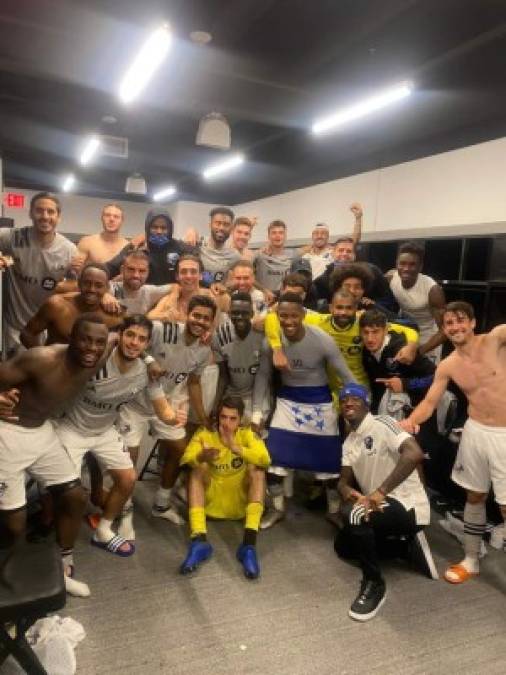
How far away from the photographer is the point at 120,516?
121 inches

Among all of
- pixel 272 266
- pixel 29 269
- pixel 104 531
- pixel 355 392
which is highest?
pixel 272 266

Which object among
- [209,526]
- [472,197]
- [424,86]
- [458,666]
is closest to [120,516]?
[209,526]

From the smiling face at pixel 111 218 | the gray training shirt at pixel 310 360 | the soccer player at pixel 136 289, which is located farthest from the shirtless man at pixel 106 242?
the gray training shirt at pixel 310 360

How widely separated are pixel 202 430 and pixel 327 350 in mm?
920

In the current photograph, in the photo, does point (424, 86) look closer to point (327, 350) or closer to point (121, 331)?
point (327, 350)

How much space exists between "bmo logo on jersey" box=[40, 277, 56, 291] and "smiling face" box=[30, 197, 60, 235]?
0.30 metres

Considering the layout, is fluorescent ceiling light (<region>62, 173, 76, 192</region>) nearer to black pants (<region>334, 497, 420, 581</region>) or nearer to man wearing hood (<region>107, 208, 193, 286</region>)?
man wearing hood (<region>107, 208, 193, 286</region>)

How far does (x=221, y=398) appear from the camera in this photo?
341cm

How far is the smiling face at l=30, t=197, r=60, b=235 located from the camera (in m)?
3.19

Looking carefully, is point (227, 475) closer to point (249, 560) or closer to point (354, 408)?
point (249, 560)

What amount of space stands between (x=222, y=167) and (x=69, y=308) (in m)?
7.45

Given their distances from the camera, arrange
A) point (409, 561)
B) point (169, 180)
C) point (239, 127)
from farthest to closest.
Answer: point (169, 180), point (239, 127), point (409, 561)


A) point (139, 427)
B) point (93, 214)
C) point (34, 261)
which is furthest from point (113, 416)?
point (93, 214)

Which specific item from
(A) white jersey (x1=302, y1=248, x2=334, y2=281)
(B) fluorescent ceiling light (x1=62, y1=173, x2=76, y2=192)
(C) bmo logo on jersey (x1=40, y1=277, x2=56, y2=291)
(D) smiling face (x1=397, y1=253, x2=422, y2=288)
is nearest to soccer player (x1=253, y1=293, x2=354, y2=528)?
(D) smiling face (x1=397, y1=253, x2=422, y2=288)
